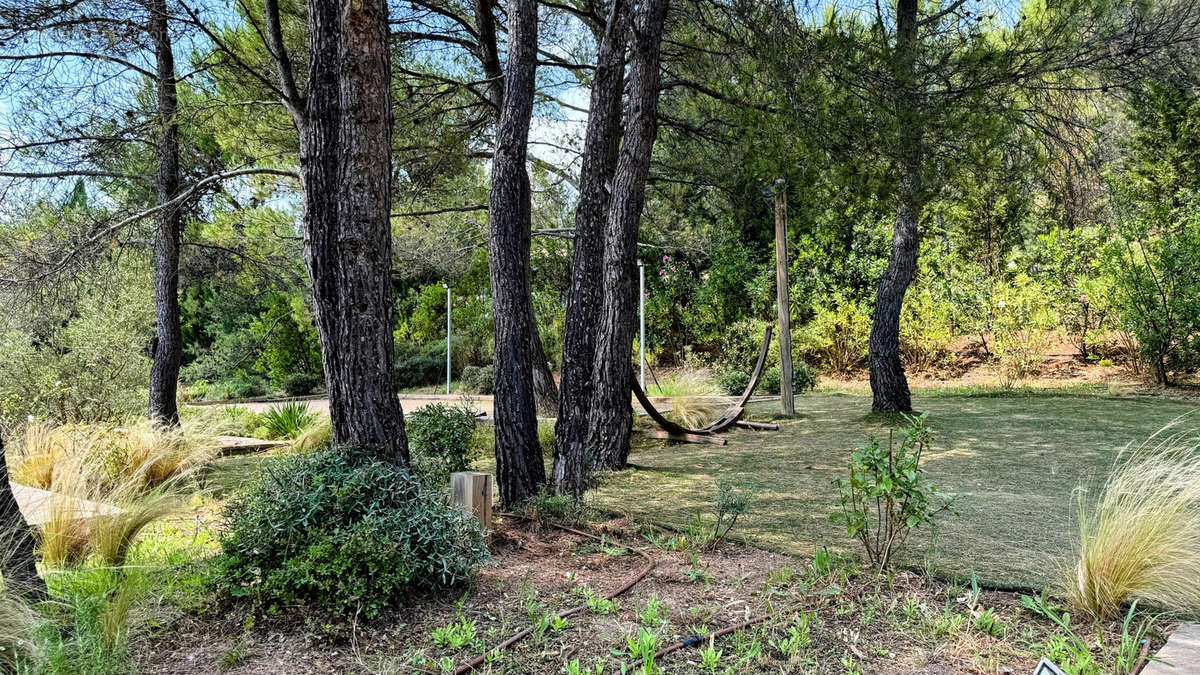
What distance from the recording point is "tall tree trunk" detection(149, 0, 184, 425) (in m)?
5.82

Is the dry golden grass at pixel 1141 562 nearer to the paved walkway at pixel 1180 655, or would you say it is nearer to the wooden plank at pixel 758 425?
the paved walkway at pixel 1180 655

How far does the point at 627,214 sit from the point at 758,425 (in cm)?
303

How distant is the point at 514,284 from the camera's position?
3734mm

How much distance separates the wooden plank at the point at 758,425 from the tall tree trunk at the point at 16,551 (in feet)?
17.7

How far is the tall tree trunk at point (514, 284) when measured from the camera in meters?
3.65

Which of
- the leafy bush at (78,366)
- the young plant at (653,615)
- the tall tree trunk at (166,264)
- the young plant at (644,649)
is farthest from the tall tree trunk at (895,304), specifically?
the leafy bush at (78,366)

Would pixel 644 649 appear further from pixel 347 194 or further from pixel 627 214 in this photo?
pixel 627 214

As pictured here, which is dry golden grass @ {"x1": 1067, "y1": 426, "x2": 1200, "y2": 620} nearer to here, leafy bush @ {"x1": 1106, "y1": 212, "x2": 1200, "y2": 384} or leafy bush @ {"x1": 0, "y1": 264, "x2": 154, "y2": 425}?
leafy bush @ {"x1": 1106, "y1": 212, "x2": 1200, "y2": 384}

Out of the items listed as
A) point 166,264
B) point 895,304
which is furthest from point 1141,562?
point 166,264

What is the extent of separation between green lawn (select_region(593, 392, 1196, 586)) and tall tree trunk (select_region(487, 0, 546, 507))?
608mm

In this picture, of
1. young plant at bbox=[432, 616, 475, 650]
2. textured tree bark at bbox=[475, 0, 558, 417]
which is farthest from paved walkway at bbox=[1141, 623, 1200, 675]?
textured tree bark at bbox=[475, 0, 558, 417]

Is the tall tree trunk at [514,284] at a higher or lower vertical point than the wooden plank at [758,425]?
higher

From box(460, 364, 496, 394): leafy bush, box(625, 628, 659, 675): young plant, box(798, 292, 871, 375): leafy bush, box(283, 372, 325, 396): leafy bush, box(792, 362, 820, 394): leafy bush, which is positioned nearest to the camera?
box(625, 628, 659, 675): young plant

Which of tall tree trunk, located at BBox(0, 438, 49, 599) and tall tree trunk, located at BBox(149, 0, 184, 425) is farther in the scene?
tall tree trunk, located at BBox(149, 0, 184, 425)
